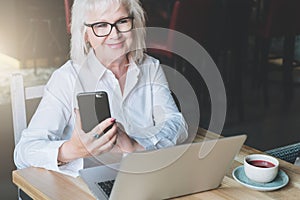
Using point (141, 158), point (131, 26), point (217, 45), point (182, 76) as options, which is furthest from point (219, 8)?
point (141, 158)

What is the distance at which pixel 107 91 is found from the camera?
74.6 inches

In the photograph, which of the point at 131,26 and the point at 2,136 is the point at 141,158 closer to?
the point at 131,26

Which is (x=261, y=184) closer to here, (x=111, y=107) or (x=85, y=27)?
(x=111, y=107)

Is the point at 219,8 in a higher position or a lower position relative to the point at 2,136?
higher

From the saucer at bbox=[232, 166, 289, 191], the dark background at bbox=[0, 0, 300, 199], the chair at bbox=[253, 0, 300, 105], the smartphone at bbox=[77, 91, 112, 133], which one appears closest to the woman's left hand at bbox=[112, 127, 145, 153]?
the smartphone at bbox=[77, 91, 112, 133]

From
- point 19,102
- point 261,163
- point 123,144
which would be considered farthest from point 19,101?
point 261,163

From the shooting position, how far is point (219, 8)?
3637 millimetres

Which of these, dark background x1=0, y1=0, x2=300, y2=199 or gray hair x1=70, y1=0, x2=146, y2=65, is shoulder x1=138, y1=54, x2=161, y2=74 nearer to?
gray hair x1=70, y1=0, x2=146, y2=65

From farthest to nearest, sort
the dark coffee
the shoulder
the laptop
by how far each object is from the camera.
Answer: the shoulder
the dark coffee
the laptop

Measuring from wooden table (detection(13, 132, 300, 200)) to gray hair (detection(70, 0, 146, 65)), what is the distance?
0.52m

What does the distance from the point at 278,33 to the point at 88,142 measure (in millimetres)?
2752

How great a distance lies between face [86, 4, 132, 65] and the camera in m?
1.81

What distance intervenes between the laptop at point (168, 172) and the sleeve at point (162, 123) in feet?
1.01

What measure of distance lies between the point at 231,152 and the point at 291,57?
2939 millimetres
